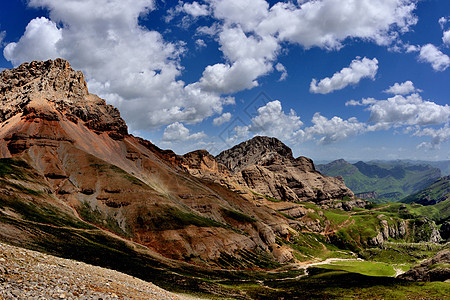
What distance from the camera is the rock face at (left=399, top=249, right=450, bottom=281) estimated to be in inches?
3593

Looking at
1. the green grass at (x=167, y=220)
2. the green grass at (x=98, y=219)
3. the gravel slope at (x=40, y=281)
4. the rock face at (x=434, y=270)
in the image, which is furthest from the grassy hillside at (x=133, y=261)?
the gravel slope at (x=40, y=281)

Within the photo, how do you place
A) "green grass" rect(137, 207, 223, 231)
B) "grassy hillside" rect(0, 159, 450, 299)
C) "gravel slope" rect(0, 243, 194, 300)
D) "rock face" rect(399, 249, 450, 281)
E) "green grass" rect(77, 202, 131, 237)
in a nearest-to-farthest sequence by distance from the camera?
"gravel slope" rect(0, 243, 194, 300) < "grassy hillside" rect(0, 159, 450, 299) < "rock face" rect(399, 249, 450, 281) < "green grass" rect(77, 202, 131, 237) < "green grass" rect(137, 207, 223, 231)

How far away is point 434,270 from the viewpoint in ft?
312

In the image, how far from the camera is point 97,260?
3091 inches

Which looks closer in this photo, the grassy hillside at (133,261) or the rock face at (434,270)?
the grassy hillside at (133,261)

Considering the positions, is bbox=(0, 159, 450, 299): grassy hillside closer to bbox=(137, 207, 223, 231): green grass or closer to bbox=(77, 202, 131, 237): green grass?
bbox=(137, 207, 223, 231): green grass

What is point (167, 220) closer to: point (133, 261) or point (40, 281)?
point (133, 261)

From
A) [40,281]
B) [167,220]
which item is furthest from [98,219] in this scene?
[40,281]

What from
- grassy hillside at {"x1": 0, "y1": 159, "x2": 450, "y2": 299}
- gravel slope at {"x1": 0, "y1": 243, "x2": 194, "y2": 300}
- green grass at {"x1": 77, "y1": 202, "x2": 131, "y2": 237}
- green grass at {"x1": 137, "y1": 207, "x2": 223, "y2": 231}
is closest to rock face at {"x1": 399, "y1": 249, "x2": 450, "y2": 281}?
grassy hillside at {"x1": 0, "y1": 159, "x2": 450, "y2": 299}

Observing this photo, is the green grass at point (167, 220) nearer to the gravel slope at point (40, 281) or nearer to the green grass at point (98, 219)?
the green grass at point (98, 219)

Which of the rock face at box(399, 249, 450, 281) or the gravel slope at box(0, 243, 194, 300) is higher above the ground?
the gravel slope at box(0, 243, 194, 300)

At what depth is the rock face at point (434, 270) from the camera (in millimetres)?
91250

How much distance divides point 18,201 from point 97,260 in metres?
61.8

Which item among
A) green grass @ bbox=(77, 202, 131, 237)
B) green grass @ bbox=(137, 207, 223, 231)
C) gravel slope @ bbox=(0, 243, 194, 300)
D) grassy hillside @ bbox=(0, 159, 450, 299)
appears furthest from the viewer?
green grass @ bbox=(137, 207, 223, 231)
